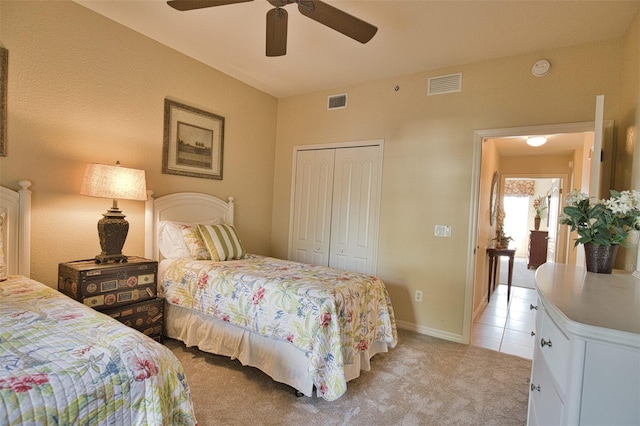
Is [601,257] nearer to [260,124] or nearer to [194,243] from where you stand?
[194,243]

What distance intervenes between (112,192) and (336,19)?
200cm

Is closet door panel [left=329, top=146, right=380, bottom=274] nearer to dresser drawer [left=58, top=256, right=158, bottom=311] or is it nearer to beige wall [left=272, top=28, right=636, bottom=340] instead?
beige wall [left=272, top=28, right=636, bottom=340]

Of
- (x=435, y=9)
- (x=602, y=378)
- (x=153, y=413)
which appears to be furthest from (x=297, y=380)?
(x=435, y=9)

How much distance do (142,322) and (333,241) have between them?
2.21 m

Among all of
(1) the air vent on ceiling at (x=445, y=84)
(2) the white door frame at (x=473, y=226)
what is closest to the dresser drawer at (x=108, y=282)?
(2) the white door frame at (x=473, y=226)

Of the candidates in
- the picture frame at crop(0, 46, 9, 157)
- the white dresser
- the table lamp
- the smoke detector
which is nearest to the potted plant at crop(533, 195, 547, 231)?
the smoke detector

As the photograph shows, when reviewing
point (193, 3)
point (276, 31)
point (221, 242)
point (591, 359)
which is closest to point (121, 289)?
point (221, 242)

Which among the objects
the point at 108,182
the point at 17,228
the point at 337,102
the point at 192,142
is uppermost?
the point at 337,102

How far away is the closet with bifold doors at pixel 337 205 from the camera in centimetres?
371

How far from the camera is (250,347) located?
7.85ft

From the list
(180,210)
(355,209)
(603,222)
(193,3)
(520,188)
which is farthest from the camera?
(520,188)

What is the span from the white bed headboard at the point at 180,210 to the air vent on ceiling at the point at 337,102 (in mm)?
1695

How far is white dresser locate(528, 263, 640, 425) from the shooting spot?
2.68 feet

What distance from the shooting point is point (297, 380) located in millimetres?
2127
